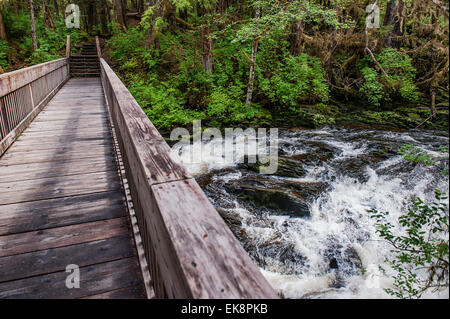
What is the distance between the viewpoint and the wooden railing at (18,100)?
4.71m

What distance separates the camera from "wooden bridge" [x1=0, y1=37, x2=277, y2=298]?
109 cm

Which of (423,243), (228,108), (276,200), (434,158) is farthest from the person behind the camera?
(228,108)

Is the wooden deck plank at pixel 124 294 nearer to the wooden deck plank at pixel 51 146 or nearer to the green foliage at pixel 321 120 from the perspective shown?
the wooden deck plank at pixel 51 146

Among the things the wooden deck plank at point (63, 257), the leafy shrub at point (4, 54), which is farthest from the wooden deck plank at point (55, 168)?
the leafy shrub at point (4, 54)

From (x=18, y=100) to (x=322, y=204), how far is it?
23.2ft

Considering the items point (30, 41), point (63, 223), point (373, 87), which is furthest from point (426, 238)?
point (30, 41)

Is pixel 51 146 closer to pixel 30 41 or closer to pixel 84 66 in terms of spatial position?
pixel 84 66

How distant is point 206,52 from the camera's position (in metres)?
14.2

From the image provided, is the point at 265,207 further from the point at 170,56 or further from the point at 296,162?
the point at 170,56

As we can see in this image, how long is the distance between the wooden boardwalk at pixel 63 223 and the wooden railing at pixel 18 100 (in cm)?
30

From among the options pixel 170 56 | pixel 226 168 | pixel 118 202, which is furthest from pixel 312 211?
pixel 170 56

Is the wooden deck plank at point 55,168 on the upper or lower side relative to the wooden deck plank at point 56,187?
upper

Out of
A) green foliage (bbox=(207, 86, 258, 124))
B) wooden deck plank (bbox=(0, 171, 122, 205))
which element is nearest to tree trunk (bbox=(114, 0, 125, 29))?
green foliage (bbox=(207, 86, 258, 124))

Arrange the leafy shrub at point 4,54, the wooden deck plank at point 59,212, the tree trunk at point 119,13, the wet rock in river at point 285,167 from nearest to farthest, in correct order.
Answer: the wooden deck plank at point 59,212 < the wet rock in river at point 285,167 < the leafy shrub at point 4,54 < the tree trunk at point 119,13
